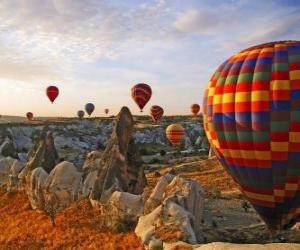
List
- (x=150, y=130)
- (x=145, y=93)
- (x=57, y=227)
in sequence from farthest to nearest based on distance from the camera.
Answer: (x=150, y=130), (x=145, y=93), (x=57, y=227)

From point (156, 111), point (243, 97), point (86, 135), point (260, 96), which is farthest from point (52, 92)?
point (260, 96)

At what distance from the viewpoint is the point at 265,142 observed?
18125mm

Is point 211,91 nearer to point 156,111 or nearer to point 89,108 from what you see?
point 156,111

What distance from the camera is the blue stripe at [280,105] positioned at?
17.6 m

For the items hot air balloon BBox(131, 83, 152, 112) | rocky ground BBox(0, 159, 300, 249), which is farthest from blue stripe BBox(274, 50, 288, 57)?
hot air balloon BBox(131, 83, 152, 112)

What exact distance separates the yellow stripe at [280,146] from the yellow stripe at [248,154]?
0.31 m

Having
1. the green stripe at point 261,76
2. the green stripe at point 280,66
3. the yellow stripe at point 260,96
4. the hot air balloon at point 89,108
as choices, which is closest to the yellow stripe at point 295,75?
the green stripe at point 280,66

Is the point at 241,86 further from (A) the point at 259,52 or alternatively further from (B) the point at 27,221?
(B) the point at 27,221

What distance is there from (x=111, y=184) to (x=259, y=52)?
38.2 feet

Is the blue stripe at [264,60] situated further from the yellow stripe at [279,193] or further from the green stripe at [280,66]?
Answer: the yellow stripe at [279,193]

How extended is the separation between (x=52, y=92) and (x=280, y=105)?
247 ft

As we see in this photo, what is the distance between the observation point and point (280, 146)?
1786 centimetres

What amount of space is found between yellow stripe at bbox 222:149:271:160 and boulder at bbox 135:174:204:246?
2413mm

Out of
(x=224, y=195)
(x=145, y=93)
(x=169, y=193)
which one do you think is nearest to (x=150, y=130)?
(x=145, y=93)
